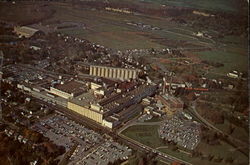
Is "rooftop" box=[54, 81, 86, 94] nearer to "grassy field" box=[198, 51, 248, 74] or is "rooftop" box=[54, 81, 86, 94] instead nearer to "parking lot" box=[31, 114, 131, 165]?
"parking lot" box=[31, 114, 131, 165]

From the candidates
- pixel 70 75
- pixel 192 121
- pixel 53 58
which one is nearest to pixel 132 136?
pixel 192 121

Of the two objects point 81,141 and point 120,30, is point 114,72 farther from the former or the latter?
point 81,141

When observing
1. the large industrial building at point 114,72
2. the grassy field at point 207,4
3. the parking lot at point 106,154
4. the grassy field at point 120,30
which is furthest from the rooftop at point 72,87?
the grassy field at point 207,4

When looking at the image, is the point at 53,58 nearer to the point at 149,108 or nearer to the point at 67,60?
the point at 67,60

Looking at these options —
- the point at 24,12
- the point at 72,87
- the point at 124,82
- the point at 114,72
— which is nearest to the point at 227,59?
the point at 124,82

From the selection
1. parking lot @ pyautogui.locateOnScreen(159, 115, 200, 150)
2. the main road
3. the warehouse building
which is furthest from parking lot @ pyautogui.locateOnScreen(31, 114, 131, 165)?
parking lot @ pyautogui.locateOnScreen(159, 115, 200, 150)

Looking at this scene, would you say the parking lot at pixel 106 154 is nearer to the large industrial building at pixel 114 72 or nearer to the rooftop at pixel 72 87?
the rooftop at pixel 72 87

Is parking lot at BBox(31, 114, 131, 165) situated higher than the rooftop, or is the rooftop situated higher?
the rooftop
